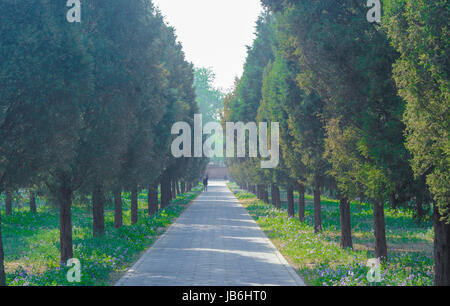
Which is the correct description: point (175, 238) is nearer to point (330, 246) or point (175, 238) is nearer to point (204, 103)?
point (330, 246)

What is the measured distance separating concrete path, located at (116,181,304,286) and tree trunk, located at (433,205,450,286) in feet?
8.84

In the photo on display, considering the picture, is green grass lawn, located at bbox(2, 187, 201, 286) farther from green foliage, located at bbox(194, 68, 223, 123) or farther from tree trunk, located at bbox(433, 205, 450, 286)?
green foliage, located at bbox(194, 68, 223, 123)

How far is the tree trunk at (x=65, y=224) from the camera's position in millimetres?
13850

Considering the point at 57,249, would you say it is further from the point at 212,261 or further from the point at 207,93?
the point at 207,93

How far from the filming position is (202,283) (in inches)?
408

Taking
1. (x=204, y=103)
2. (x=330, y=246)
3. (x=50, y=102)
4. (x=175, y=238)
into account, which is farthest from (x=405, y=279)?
(x=204, y=103)

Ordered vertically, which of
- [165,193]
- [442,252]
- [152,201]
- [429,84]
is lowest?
[152,201]

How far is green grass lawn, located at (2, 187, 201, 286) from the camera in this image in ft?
36.2

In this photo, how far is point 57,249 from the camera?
16594 millimetres

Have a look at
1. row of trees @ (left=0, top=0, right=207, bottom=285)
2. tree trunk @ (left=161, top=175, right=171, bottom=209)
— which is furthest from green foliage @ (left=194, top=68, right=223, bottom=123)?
row of trees @ (left=0, top=0, right=207, bottom=285)

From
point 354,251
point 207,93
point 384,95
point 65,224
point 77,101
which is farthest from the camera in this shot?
point 207,93

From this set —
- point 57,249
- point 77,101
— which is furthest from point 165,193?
point 77,101

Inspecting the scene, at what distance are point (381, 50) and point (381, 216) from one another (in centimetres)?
479

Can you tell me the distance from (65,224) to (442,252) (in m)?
9.60
